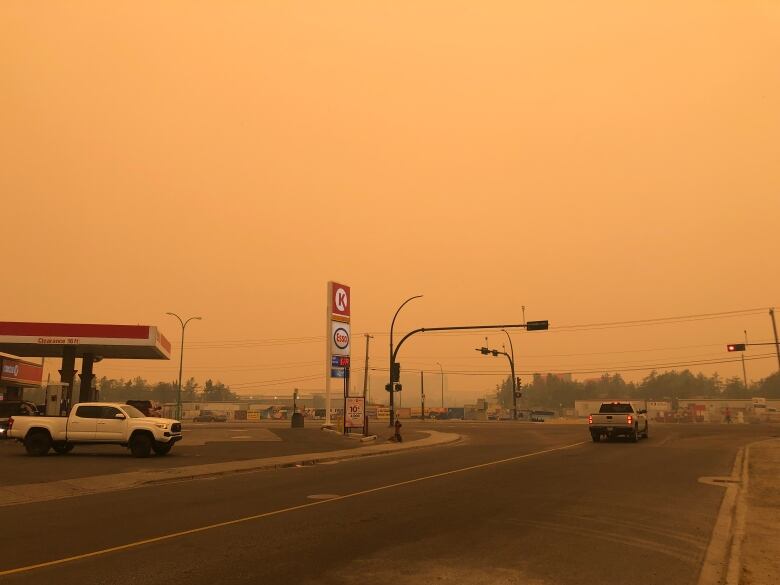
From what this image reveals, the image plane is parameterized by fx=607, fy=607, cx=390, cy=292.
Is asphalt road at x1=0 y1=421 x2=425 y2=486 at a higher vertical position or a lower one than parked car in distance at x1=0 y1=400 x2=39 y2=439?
lower

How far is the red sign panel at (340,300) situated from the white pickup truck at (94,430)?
2015 centimetres

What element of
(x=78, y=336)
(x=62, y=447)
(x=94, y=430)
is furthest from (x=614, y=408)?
(x=78, y=336)

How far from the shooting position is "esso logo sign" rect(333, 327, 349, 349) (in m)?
42.3

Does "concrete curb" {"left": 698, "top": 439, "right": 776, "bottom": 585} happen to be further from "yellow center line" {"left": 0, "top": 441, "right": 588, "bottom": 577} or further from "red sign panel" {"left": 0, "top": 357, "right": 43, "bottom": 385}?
"red sign panel" {"left": 0, "top": 357, "right": 43, "bottom": 385}

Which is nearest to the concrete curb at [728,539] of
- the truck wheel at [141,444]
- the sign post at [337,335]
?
the truck wheel at [141,444]

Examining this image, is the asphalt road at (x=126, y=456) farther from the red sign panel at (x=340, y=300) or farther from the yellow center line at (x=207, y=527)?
the red sign panel at (x=340, y=300)

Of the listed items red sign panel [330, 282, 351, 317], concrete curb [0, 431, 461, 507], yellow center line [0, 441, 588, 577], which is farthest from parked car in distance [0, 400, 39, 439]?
yellow center line [0, 441, 588, 577]

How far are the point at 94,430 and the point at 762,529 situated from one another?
72.0ft

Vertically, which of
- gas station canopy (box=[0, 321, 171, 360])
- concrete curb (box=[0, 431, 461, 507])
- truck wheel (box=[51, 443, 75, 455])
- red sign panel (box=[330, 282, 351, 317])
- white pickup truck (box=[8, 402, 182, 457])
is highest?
red sign panel (box=[330, 282, 351, 317])

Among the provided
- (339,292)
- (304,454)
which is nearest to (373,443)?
(304,454)

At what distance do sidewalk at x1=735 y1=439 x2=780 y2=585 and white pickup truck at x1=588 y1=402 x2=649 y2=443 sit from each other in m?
12.8

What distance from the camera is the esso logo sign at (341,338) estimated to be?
139 feet

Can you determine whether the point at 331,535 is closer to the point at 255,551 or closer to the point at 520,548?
the point at 255,551

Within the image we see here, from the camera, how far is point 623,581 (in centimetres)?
700
